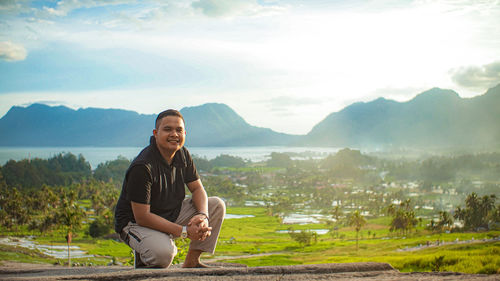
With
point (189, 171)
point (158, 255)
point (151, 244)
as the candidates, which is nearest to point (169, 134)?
point (189, 171)

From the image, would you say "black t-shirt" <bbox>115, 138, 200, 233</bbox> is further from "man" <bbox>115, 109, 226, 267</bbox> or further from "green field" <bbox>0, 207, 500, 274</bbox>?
"green field" <bbox>0, 207, 500, 274</bbox>

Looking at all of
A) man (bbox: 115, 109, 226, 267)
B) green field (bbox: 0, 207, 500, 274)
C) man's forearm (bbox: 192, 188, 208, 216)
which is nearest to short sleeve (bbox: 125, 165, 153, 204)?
man (bbox: 115, 109, 226, 267)

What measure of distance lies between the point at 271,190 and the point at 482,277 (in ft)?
396

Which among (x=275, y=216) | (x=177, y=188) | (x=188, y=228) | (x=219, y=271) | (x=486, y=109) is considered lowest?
(x=275, y=216)

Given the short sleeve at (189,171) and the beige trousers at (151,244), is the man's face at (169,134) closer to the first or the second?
the short sleeve at (189,171)

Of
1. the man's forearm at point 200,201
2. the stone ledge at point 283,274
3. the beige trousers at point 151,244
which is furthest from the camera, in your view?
the man's forearm at point 200,201

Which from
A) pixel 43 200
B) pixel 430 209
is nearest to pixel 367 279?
pixel 43 200

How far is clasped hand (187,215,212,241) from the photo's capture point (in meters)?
3.77

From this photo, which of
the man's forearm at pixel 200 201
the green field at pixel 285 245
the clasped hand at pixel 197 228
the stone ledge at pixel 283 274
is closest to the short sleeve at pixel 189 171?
the man's forearm at pixel 200 201

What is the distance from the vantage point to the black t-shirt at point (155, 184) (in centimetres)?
368

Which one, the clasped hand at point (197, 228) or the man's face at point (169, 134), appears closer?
the clasped hand at point (197, 228)

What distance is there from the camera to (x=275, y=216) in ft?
264

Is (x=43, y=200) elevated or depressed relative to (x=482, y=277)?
depressed

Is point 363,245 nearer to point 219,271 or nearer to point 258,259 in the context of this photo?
point 258,259
